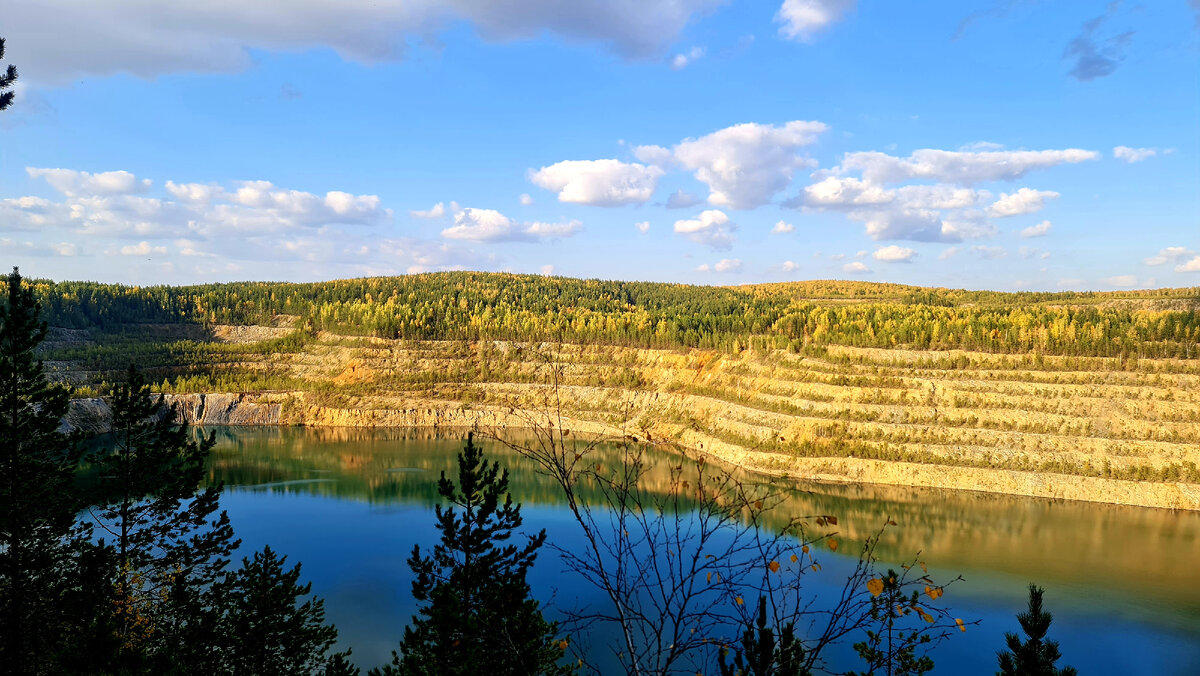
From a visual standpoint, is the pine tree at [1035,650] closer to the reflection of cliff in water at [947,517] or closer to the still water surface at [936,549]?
the reflection of cliff in water at [947,517]

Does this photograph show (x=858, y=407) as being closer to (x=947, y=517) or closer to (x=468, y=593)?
(x=947, y=517)

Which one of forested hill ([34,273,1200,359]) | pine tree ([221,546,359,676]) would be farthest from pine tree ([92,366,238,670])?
forested hill ([34,273,1200,359])

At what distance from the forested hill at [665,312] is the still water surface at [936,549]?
73.9 ft

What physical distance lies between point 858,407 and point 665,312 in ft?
218

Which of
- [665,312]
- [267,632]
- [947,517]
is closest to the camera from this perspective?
[267,632]

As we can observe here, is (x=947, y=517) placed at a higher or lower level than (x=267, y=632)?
lower

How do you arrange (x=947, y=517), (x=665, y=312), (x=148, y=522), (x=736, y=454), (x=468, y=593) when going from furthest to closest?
(x=665, y=312) → (x=736, y=454) → (x=947, y=517) → (x=148, y=522) → (x=468, y=593)

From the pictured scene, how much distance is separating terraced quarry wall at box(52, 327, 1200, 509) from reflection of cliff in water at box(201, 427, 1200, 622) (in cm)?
347

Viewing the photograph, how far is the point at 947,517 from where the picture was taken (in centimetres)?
6059

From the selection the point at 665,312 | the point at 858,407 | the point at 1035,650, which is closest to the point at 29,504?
the point at 1035,650

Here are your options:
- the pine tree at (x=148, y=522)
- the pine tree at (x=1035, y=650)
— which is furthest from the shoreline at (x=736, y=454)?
the pine tree at (x=1035, y=650)

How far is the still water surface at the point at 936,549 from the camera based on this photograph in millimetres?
37625

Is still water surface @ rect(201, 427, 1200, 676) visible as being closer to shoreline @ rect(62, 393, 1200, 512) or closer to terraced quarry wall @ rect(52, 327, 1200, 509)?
shoreline @ rect(62, 393, 1200, 512)

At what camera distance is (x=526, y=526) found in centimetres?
6016
